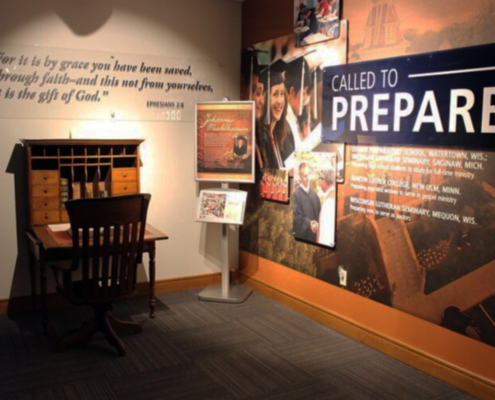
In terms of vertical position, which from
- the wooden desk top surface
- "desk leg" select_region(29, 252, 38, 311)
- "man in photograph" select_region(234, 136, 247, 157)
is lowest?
"desk leg" select_region(29, 252, 38, 311)

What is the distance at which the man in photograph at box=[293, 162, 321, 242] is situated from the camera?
450 centimetres

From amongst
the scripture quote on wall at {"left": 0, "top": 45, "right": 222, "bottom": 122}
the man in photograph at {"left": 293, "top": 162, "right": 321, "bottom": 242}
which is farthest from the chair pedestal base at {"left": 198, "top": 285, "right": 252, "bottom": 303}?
A: the scripture quote on wall at {"left": 0, "top": 45, "right": 222, "bottom": 122}

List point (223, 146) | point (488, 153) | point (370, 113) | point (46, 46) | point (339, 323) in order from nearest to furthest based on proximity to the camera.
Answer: point (488, 153) < point (370, 113) < point (339, 323) < point (46, 46) < point (223, 146)

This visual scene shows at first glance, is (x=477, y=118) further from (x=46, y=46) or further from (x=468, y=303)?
(x=46, y=46)

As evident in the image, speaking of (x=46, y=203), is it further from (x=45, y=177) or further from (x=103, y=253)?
(x=103, y=253)

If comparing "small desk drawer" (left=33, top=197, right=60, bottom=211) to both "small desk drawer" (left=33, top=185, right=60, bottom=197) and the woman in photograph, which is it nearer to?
"small desk drawer" (left=33, top=185, right=60, bottom=197)

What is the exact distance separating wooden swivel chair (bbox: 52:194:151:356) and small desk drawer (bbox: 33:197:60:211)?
0.72m

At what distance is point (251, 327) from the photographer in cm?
441

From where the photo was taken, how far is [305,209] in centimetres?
461

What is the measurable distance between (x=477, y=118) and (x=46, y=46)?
333cm

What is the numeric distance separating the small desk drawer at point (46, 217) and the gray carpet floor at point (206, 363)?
31.2 inches

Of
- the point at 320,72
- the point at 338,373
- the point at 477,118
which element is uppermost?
the point at 320,72

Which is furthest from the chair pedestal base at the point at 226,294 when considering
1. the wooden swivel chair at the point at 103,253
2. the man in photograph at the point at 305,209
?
the wooden swivel chair at the point at 103,253

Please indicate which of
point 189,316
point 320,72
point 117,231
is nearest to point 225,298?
point 189,316
